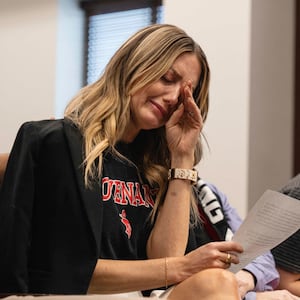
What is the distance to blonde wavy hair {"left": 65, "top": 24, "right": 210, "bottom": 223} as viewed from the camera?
1.50 m

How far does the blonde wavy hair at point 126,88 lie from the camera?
1.50 metres

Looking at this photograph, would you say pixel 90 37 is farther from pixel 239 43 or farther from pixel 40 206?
pixel 40 206

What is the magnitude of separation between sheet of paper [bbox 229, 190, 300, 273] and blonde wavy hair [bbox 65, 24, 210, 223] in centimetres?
34

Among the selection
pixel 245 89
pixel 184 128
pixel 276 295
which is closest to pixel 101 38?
pixel 245 89

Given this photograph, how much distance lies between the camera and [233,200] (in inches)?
96.4

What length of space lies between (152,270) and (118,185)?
0.72ft

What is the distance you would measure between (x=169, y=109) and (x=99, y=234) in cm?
40

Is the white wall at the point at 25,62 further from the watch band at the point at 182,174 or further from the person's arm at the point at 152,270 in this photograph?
the person's arm at the point at 152,270

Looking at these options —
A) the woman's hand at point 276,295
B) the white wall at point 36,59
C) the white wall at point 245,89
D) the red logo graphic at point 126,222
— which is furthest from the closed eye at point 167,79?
Answer: the white wall at point 36,59

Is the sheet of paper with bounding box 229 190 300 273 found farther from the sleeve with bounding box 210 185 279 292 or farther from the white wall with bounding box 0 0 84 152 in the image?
the white wall with bounding box 0 0 84 152

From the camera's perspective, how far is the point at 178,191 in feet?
5.09

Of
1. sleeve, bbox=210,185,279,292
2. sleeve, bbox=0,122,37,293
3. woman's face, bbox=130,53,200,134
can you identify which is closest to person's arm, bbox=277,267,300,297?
sleeve, bbox=210,185,279,292

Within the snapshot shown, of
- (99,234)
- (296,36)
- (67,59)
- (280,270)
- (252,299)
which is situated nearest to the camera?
(99,234)

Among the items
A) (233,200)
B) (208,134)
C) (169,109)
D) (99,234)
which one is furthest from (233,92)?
(99,234)
